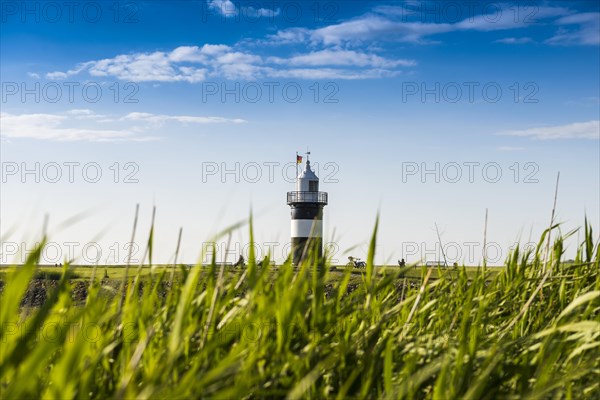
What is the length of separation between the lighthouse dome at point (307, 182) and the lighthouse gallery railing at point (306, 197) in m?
0.34

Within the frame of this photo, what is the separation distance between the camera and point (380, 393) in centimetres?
268

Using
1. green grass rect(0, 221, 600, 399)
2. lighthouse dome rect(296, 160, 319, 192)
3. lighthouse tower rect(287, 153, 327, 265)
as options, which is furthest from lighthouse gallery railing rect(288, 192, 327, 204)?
green grass rect(0, 221, 600, 399)

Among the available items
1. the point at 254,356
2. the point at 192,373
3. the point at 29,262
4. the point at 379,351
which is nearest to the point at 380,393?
the point at 379,351

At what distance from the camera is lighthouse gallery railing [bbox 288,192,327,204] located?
1454 inches

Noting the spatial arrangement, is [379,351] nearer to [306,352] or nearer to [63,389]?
[306,352]

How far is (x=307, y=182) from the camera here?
123 ft

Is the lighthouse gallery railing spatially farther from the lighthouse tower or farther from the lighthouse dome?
the lighthouse dome

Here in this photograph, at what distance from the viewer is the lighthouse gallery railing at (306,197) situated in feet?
121

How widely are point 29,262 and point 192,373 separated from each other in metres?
0.62

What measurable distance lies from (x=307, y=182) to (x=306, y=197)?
1.05m

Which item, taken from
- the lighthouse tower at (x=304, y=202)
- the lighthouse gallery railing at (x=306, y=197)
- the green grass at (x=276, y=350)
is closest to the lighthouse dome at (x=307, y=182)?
the lighthouse tower at (x=304, y=202)

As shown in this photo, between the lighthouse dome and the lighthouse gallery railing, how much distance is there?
340 mm

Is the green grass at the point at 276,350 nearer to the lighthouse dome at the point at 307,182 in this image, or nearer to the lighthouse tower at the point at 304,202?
the lighthouse tower at the point at 304,202

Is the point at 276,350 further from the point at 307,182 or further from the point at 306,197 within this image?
the point at 307,182
